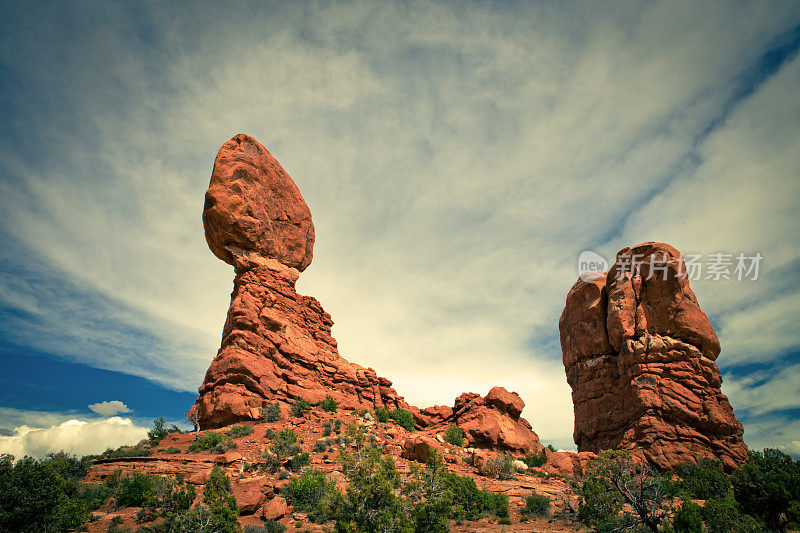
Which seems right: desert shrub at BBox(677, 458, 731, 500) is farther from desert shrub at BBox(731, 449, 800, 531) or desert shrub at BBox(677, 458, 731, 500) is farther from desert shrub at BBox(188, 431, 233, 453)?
desert shrub at BBox(188, 431, 233, 453)

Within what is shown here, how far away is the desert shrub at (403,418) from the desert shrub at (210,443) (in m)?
15.1

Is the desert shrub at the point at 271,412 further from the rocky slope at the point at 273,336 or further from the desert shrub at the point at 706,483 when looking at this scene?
the desert shrub at the point at 706,483

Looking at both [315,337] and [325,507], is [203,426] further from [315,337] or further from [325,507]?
[325,507]

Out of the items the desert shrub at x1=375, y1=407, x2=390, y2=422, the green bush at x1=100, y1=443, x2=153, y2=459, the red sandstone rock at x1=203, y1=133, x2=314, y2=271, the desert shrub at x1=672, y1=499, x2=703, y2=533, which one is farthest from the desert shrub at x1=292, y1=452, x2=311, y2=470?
the red sandstone rock at x1=203, y1=133, x2=314, y2=271

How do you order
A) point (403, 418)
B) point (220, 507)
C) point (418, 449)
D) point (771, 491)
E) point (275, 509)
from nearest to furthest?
1. point (220, 507)
2. point (275, 509)
3. point (771, 491)
4. point (418, 449)
5. point (403, 418)

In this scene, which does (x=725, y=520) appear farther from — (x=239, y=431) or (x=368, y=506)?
(x=239, y=431)

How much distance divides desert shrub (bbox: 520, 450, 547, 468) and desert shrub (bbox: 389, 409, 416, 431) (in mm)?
9427

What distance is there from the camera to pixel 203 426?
25.8 metres

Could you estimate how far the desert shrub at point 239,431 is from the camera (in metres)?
23.3

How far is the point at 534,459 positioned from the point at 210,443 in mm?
23622

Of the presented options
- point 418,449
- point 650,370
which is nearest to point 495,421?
point 418,449

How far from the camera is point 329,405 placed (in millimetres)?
29984

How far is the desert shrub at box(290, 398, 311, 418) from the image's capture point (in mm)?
28016

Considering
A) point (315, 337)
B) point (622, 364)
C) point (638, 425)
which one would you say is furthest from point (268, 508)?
point (622, 364)
